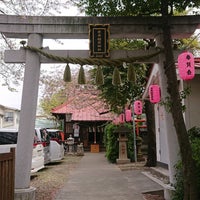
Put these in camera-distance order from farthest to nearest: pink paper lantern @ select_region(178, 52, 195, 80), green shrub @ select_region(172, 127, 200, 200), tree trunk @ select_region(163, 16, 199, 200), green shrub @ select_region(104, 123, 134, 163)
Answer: green shrub @ select_region(104, 123, 134, 163), pink paper lantern @ select_region(178, 52, 195, 80), green shrub @ select_region(172, 127, 200, 200), tree trunk @ select_region(163, 16, 199, 200)

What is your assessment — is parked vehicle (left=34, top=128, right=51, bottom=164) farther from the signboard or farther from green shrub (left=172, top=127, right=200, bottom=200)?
green shrub (left=172, top=127, right=200, bottom=200)

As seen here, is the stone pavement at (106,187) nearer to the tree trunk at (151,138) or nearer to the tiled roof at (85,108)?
the tree trunk at (151,138)

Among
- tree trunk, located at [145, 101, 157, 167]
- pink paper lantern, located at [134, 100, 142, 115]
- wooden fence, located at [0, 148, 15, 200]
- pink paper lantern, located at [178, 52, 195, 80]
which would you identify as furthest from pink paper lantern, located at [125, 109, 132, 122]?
wooden fence, located at [0, 148, 15, 200]

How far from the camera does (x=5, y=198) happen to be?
19.5ft

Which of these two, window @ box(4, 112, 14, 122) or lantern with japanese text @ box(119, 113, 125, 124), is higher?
window @ box(4, 112, 14, 122)

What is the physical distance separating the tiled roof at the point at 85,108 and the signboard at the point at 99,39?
1718 cm

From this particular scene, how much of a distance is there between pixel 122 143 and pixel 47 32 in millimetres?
10857

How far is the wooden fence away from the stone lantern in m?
11.3

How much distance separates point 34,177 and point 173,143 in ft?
23.2

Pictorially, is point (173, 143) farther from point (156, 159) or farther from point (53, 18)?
point (156, 159)

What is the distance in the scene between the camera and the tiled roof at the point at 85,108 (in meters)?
25.5

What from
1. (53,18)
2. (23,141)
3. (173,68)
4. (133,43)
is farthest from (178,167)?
(133,43)

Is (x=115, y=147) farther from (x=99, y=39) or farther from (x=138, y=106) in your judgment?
(x=99, y=39)

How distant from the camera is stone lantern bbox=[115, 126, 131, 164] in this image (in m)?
17.3
